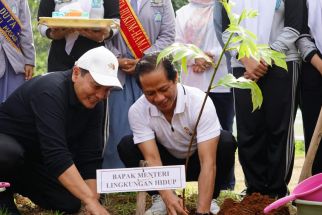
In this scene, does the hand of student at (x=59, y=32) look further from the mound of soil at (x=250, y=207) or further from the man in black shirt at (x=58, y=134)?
the mound of soil at (x=250, y=207)

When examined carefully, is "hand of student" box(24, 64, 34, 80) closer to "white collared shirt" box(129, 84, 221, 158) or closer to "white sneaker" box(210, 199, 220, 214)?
"white collared shirt" box(129, 84, 221, 158)

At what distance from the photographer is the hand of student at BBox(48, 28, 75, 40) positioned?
195 inches

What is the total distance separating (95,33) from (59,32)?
0.27m

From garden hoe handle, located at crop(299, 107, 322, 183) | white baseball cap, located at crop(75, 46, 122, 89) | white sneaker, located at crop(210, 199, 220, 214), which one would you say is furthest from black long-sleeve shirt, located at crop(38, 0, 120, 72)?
garden hoe handle, located at crop(299, 107, 322, 183)

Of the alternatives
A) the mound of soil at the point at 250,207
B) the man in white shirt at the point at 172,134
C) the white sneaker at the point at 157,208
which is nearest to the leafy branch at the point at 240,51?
the man in white shirt at the point at 172,134

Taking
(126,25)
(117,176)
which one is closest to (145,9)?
(126,25)

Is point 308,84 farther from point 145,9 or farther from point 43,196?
point 43,196

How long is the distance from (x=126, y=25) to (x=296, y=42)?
1.42 metres

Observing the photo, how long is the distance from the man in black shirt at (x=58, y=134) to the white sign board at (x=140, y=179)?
0.21 metres

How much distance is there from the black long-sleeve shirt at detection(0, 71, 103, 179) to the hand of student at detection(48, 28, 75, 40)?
73 centimetres

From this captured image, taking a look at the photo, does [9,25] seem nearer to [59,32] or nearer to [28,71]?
[28,71]

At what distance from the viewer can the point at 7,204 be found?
4.43 meters

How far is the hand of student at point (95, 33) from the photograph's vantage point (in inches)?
194

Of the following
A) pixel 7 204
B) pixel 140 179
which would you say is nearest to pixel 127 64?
pixel 7 204
